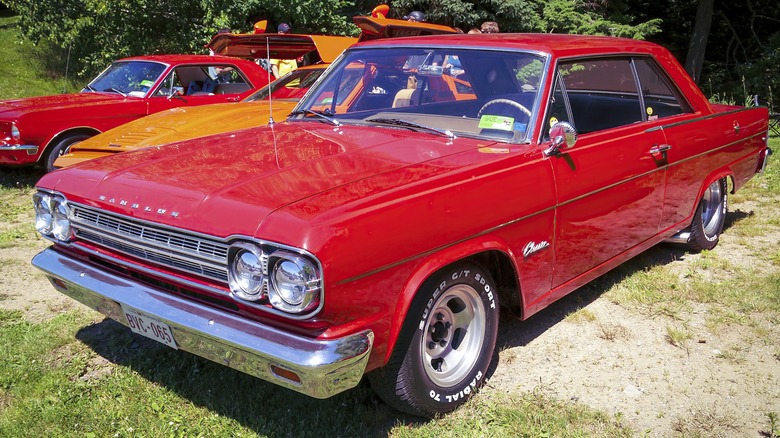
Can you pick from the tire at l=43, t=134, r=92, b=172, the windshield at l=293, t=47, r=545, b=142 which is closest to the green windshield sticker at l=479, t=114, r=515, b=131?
the windshield at l=293, t=47, r=545, b=142

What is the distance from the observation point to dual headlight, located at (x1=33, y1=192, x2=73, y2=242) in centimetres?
331

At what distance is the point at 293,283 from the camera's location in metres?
2.49

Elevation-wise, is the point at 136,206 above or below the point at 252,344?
above

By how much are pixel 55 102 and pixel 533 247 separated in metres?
6.73

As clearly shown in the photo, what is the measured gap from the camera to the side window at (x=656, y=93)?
446cm

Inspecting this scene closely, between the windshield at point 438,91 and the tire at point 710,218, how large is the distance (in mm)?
2352

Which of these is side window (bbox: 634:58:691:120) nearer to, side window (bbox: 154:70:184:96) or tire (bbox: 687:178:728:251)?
tire (bbox: 687:178:728:251)

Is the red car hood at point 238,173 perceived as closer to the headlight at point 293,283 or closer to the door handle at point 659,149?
the headlight at point 293,283

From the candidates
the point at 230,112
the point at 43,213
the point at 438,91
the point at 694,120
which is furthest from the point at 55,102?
the point at 694,120

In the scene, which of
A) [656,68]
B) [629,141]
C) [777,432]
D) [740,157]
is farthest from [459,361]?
[740,157]

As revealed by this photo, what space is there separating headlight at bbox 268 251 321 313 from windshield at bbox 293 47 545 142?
1429 mm

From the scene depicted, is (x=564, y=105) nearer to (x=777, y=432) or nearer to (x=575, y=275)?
(x=575, y=275)

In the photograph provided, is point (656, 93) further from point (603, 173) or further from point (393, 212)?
point (393, 212)

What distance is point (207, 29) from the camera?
514 inches
